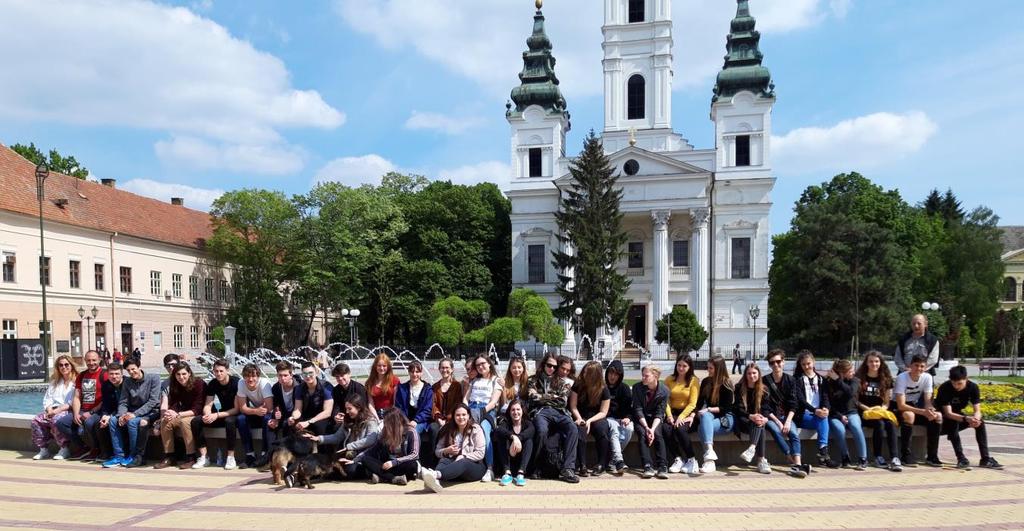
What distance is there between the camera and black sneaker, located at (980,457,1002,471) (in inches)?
335

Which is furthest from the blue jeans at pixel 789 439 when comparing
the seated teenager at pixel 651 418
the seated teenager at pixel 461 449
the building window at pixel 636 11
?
the building window at pixel 636 11

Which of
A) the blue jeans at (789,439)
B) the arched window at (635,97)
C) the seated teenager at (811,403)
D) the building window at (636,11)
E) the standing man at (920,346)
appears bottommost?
the blue jeans at (789,439)

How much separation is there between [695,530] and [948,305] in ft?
176

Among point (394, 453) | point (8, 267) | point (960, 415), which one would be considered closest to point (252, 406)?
point (394, 453)

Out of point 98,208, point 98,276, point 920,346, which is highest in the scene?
point 98,208

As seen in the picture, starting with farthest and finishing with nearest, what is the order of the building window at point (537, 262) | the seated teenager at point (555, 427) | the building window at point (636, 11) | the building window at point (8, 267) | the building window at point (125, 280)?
the building window at point (636, 11) < the building window at point (537, 262) < the building window at point (125, 280) < the building window at point (8, 267) < the seated teenager at point (555, 427)

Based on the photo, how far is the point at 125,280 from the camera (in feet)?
130

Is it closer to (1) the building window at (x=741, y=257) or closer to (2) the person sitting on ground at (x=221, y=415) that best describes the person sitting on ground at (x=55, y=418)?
(2) the person sitting on ground at (x=221, y=415)

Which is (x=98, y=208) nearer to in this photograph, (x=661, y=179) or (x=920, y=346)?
(x=661, y=179)

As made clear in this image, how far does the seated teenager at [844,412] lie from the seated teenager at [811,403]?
0.11m

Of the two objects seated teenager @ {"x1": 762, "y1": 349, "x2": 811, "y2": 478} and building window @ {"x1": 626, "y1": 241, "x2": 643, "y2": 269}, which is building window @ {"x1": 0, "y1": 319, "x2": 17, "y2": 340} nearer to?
seated teenager @ {"x1": 762, "y1": 349, "x2": 811, "y2": 478}

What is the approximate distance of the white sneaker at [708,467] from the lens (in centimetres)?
833

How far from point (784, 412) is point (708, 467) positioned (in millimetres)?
1176

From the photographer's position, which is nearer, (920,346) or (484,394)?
(484,394)
